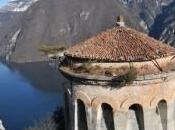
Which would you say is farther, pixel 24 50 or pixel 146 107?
pixel 24 50

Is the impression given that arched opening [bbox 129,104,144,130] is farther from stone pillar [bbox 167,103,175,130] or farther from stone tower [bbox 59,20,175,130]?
stone pillar [bbox 167,103,175,130]

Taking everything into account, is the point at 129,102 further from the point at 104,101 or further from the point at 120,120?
the point at 104,101

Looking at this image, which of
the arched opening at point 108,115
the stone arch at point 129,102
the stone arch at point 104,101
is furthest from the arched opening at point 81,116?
the stone arch at point 129,102

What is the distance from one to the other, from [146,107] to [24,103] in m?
74.2

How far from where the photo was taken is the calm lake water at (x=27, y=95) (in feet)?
240

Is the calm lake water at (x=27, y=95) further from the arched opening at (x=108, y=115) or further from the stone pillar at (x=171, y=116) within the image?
the arched opening at (x=108, y=115)

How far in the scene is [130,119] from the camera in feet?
51.3

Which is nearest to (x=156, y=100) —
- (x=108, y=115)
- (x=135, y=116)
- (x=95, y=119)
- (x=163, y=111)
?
(x=163, y=111)

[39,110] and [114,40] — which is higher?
[114,40]

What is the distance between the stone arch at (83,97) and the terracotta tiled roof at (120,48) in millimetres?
1005

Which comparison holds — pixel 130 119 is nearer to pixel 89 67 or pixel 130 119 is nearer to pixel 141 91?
pixel 141 91

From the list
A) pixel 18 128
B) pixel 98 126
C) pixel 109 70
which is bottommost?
pixel 18 128

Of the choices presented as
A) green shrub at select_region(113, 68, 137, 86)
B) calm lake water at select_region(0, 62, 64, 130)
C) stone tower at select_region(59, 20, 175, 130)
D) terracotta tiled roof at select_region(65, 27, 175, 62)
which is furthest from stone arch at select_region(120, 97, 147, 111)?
calm lake water at select_region(0, 62, 64, 130)

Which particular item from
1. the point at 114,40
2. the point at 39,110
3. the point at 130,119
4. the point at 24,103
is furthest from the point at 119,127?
the point at 24,103
